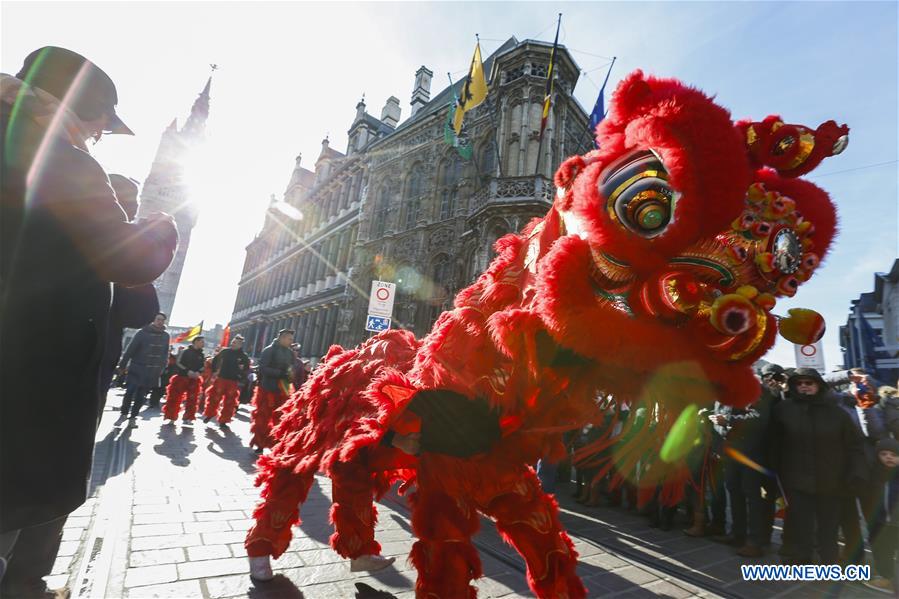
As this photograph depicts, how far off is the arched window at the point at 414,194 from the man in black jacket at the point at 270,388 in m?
13.3

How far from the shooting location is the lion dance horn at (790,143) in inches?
52.2

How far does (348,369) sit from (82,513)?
2.38 metres

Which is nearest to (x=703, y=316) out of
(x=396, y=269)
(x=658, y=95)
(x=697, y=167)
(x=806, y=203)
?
(x=697, y=167)

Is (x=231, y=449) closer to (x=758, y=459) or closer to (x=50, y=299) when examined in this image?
(x=50, y=299)

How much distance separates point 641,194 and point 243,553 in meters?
3.08

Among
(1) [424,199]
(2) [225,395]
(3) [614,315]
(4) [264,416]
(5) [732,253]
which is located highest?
(1) [424,199]

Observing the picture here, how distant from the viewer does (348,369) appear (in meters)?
2.48

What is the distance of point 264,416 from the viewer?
643 cm

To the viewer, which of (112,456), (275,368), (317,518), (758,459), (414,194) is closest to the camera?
(317,518)

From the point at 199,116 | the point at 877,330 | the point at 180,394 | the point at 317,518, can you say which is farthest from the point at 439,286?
the point at 199,116

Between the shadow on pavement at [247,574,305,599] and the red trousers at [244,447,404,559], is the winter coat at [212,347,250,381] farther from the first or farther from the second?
the shadow on pavement at [247,574,305,599]

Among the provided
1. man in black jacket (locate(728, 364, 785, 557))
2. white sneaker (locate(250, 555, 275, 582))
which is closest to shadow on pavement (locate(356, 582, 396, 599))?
white sneaker (locate(250, 555, 275, 582))

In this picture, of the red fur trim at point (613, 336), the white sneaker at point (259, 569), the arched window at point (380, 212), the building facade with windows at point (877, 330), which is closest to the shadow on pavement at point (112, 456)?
the white sneaker at point (259, 569)

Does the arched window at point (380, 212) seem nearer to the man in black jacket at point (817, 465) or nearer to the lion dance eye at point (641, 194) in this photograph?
the man in black jacket at point (817, 465)
